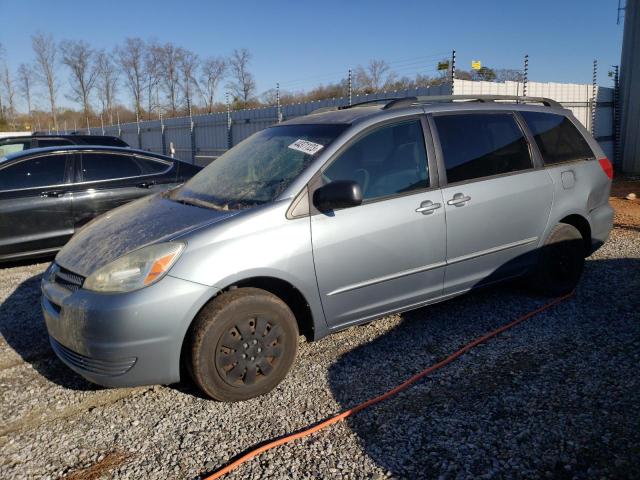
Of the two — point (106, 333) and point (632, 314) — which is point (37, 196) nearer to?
point (106, 333)

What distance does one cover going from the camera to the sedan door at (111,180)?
624 cm

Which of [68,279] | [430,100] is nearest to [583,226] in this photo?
[430,100]

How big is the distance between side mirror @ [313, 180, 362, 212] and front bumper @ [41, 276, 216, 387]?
2.80 feet

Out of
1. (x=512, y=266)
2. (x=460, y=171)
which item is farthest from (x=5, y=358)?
(x=512, y=266)

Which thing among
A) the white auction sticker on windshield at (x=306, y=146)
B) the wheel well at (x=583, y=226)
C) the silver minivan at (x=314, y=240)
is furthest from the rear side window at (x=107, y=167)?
the wheel well at (x=583, y=226)

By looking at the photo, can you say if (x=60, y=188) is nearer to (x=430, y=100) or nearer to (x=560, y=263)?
(x=430, y=100)

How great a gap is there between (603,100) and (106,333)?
15.6 metres

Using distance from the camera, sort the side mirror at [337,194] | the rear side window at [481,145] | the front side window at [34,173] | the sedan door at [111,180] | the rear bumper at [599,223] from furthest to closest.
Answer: the sedan door at [111,180] < the front side window at [34,173] < the rear bumper at [599,223] < the rear side window at [481,145] < the side mirror at [337,194]

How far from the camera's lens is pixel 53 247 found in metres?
5.99

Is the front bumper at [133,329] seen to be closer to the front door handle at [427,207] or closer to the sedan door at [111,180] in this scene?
the front door handle at [427,207]

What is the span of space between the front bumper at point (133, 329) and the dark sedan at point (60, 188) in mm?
3540

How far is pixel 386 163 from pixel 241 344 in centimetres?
158

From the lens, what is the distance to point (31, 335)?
13.4 feet

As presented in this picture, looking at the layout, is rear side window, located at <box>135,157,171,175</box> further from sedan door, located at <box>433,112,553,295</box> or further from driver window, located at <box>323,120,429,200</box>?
sedan door, located at <box>433,112,553,295</box>
